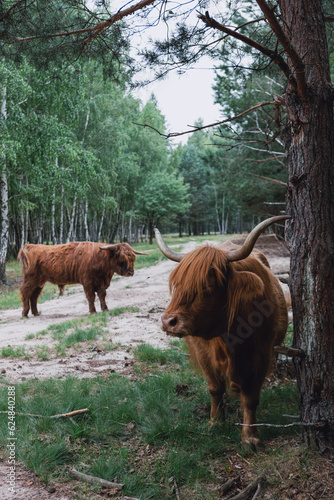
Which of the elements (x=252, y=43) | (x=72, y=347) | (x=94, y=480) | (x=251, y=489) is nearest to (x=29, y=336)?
(x=72, y=347)

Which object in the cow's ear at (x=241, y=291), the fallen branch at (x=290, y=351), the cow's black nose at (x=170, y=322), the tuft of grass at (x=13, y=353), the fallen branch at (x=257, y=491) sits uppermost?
the cow's ear at (x=241, y=291)

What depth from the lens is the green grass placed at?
2.44m

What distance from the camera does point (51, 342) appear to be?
611cm

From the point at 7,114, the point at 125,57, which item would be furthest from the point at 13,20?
the point at 7,114

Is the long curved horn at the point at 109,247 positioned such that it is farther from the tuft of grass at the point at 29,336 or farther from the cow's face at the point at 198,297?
the cow's face at the point at 198,297

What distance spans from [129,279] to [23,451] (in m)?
11.3

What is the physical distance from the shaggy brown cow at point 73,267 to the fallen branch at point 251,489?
6528mm

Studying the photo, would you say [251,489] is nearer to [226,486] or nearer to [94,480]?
[226,486]

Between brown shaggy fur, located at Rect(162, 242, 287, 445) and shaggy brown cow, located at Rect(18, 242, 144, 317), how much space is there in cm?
578

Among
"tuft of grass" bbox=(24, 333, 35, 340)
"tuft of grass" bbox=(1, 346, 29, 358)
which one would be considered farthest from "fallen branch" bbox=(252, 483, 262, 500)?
"tuft of grass" bbox=(24, 333, 35, 340)

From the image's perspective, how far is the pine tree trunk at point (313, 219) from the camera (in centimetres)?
249

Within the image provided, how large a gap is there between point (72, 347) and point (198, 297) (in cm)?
385

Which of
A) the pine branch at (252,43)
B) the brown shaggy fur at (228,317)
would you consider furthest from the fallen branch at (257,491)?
the pine branch at (252,43)

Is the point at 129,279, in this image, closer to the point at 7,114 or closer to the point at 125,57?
Result: the point at 7,114
